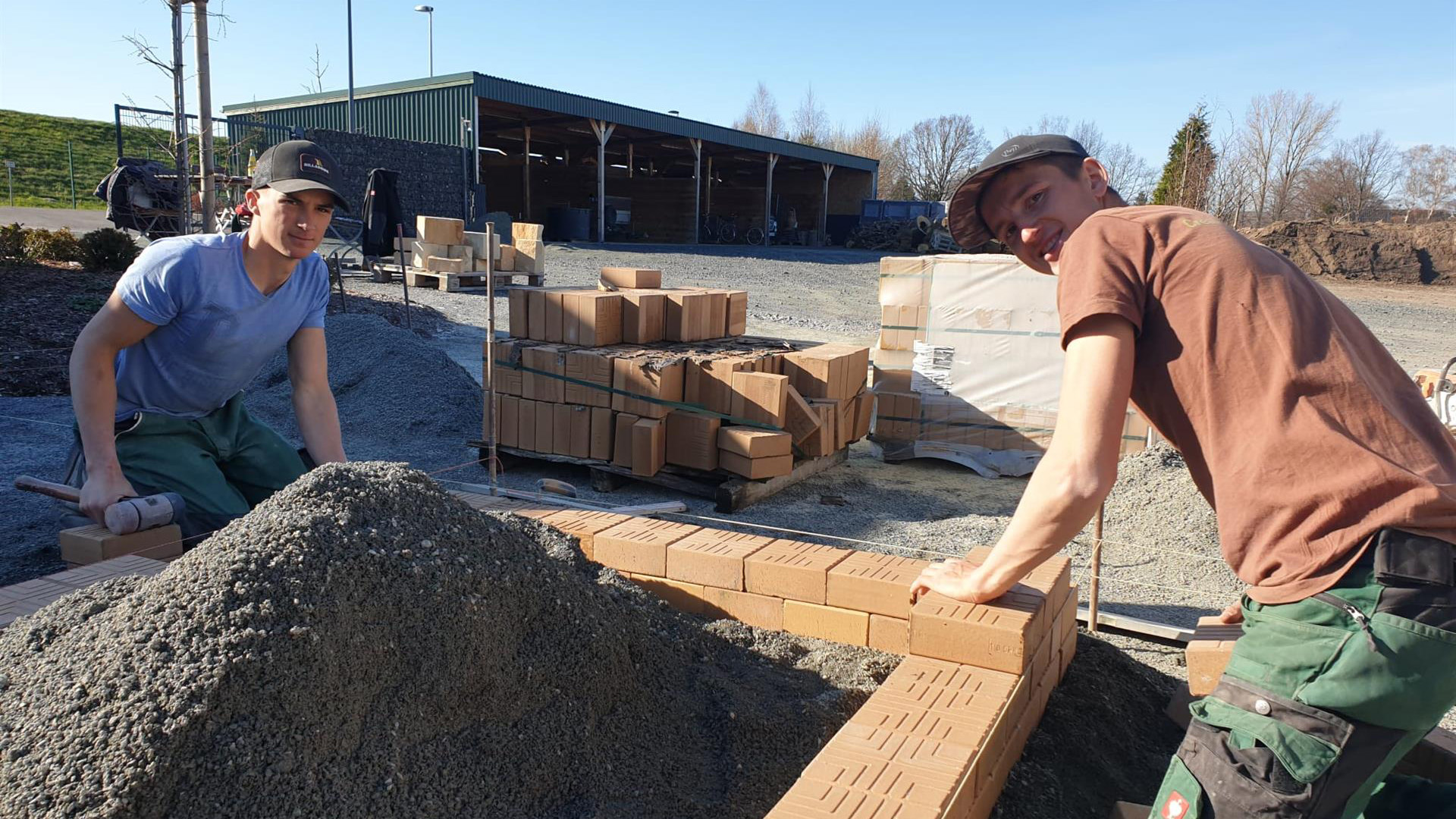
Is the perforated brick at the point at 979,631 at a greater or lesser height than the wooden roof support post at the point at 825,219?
lesser

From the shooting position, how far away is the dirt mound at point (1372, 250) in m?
29.0

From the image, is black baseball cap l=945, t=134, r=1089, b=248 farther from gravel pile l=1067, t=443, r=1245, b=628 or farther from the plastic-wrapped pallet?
the plastic-wrapped pallet

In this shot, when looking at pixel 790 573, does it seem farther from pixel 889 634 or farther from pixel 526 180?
pixel 526 180

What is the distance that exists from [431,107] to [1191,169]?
1812 centimetres

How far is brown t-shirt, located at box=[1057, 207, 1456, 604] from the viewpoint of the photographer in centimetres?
156

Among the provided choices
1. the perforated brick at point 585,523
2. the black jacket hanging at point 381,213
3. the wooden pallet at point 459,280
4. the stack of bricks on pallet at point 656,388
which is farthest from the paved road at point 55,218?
the perforated brick at point 585,523

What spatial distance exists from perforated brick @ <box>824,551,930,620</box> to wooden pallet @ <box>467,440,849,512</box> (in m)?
3.40

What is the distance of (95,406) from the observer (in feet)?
10.5

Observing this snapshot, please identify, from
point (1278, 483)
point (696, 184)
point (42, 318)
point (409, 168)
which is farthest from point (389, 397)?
point (696, 184)

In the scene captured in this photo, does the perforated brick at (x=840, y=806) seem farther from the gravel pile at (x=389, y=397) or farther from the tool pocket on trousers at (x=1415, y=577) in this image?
the gravel pile at (x=389, y=397)

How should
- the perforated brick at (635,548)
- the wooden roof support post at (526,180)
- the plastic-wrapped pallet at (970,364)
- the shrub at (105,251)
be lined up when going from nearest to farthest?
the perforated brick at (635,548)
the plastic-wrapped pallet at (970,364)
the shrub at (105,251)
the wooden roof support post at (526,180)

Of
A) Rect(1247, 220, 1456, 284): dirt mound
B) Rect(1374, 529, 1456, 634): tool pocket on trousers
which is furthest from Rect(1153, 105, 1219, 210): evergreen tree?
Rect(1374, 529, 1456, 634): tool pocket on trousers

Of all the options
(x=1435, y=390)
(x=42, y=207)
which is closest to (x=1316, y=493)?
(x=1435, y=390)

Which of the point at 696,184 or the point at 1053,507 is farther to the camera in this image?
the point at 696,184
